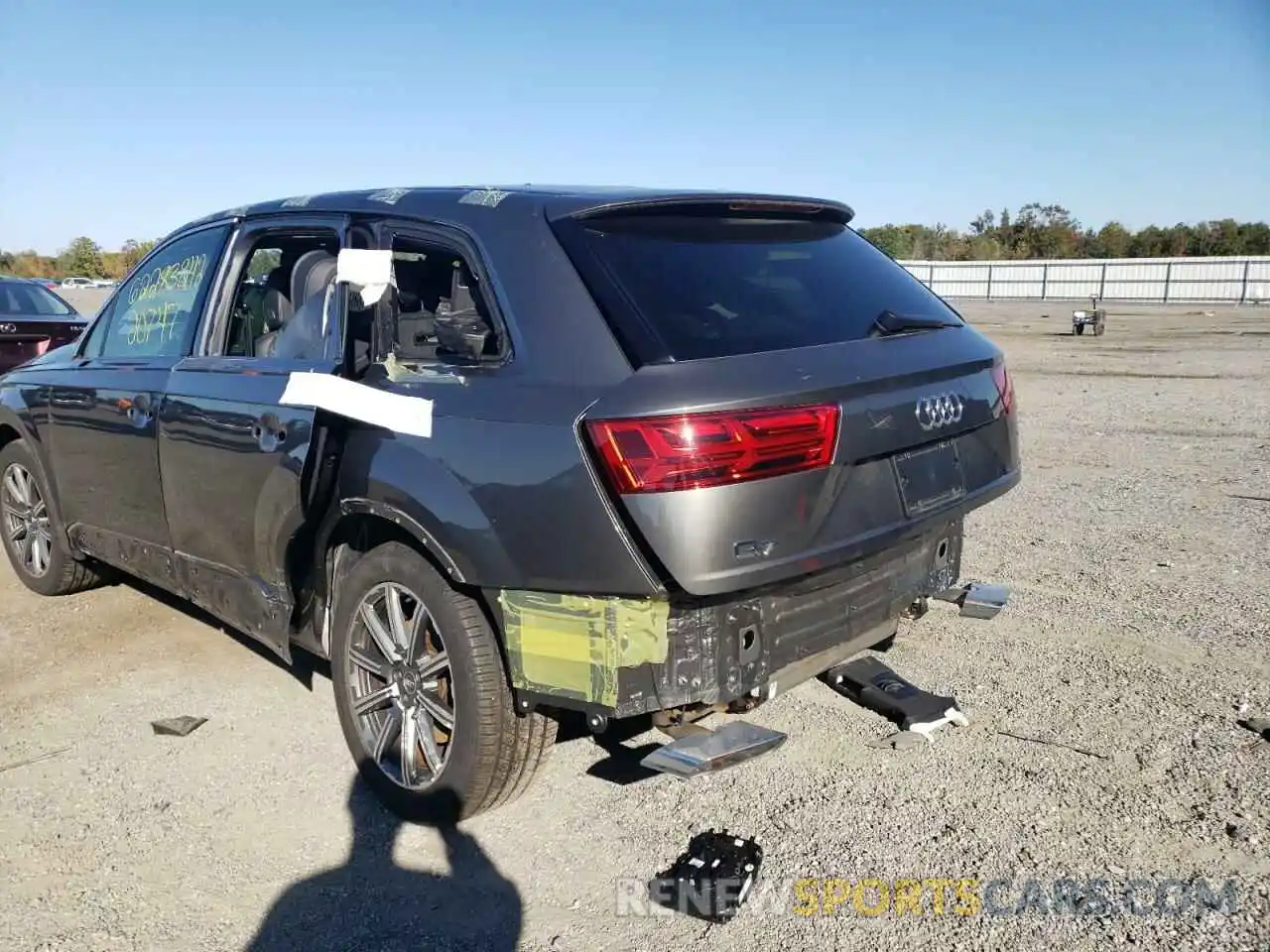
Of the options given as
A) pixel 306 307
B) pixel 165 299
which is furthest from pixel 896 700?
pixel 165 299

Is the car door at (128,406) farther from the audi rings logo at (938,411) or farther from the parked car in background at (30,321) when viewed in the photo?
the parked car in background at (30,321)

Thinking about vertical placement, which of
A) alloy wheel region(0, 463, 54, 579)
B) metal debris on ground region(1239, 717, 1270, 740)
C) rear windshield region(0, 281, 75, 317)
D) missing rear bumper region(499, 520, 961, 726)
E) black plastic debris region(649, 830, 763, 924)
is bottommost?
black plastic debris region(649, 830, 763, 924)

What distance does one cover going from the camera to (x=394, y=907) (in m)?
2.81

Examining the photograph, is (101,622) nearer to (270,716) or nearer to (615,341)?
(270,716)

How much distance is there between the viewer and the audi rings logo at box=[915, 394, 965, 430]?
9.75ft

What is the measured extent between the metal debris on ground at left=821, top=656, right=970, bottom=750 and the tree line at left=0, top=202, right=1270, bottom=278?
175ft

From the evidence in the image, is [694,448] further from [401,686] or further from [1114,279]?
[1114,279]

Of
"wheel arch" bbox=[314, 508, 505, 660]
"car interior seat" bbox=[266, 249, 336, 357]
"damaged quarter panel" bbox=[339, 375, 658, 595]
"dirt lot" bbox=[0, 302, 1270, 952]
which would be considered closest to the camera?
"damaged quarter panel" bbox=[339, 375, 658, 595]

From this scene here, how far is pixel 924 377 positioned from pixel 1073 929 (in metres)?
1.54

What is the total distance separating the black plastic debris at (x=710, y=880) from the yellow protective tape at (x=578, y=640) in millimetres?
592

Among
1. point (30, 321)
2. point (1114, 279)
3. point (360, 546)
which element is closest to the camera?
point (360, 546)

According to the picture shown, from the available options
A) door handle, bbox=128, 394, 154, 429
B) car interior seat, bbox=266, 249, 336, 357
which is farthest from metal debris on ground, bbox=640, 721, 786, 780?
door handle, bbox=128, 394, 154, 429

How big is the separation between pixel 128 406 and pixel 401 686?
2.07 metres

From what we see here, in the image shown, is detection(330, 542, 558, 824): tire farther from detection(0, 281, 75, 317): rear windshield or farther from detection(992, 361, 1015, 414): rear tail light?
detection(0, 281, 75, 317): rear windshield
